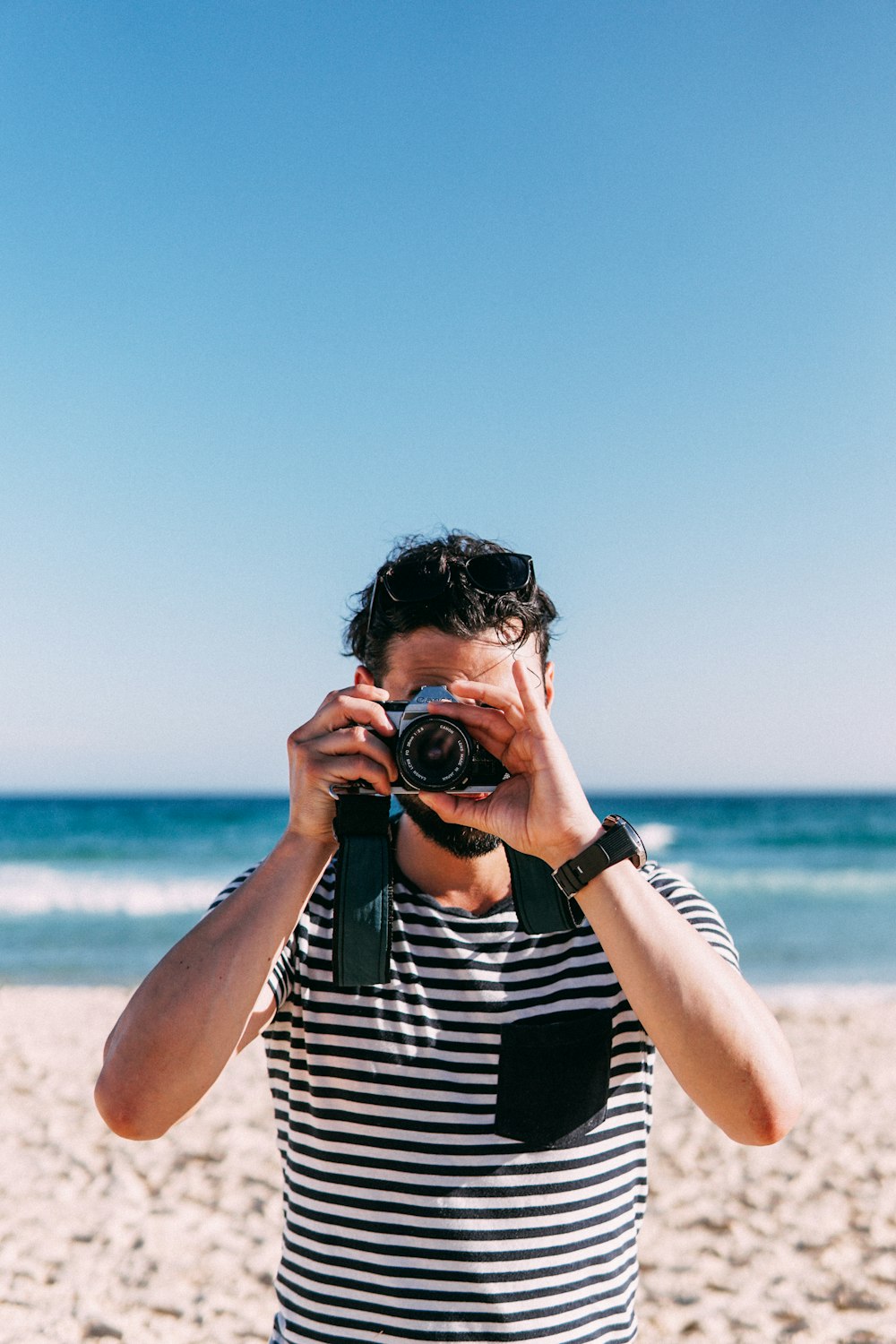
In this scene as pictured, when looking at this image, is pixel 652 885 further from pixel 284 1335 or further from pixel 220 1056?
pixel 284 1335

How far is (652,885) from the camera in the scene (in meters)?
1.72

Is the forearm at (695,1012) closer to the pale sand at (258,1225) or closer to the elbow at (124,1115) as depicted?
the elbow at (124,1115)

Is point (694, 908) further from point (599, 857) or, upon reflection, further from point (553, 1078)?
point (553, 1078)

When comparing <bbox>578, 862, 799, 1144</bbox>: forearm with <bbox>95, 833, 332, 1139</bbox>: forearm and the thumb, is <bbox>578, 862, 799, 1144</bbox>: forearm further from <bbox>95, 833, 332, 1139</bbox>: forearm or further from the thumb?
<bbox>95, 833, 332, 1139</bbox>: forearm

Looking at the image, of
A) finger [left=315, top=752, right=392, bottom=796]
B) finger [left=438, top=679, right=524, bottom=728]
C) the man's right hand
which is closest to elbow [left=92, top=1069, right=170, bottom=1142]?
the man's right hand

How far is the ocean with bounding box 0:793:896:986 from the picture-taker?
41.0 feet

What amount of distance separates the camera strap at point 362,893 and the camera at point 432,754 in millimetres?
65

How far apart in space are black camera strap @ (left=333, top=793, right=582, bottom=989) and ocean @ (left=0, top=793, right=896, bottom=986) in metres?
10.2

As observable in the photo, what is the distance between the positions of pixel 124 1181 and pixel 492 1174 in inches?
155

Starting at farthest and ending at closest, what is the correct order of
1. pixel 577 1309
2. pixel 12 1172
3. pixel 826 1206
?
1. pixel 12 1172
2. pixel 826 1206
3. pixel 577 1309

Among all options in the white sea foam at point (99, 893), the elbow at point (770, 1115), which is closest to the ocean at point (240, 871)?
the white sea foam at point (99, 893)

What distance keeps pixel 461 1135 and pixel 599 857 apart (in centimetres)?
49

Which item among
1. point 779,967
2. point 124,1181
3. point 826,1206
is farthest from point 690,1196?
point 779,967

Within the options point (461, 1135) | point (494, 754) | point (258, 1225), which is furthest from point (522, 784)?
point (258, 1225)
